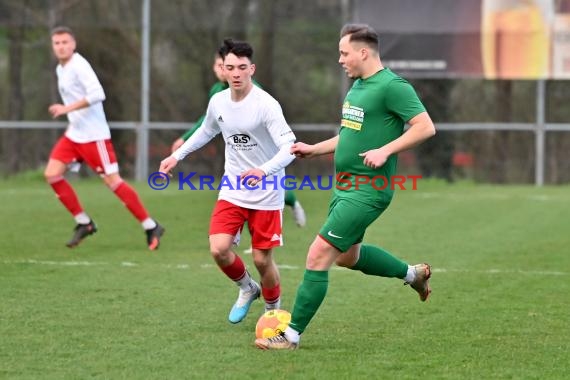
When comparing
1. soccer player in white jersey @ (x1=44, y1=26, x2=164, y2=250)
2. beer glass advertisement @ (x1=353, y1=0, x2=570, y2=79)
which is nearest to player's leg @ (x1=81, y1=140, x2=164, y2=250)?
soccer player in white jersey @ (x1=44, y1=26, x2=164, y2=250)

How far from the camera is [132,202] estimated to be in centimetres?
1185

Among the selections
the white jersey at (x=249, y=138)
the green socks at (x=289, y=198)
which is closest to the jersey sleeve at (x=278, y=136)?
the white jersey at (x=249, y=138)

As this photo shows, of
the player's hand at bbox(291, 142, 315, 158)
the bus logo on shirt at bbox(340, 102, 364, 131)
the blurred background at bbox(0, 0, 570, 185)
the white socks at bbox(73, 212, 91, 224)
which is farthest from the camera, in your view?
the blurred background at bbox(0, 0, 570, 185)

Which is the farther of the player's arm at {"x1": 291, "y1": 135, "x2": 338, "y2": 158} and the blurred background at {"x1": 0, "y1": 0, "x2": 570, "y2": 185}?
the blurred background at {"x1": 0, "y1": 0, "x2": 570, "y2": 185}

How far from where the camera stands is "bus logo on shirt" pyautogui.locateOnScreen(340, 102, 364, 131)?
21.9 ft

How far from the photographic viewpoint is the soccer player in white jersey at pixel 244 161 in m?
7.36

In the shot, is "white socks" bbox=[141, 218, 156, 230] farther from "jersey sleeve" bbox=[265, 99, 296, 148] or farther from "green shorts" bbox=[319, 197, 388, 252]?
"green shorts" bbox=[319, 197, 388, 252]

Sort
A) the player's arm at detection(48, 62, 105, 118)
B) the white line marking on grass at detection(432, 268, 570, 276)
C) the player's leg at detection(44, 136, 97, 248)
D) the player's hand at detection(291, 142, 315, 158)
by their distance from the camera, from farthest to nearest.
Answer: the player's leg at detection(44, 136, 97, 248) → the player's arm at detection(48, 62, 105, 118) → the white line marking on grass at detection(432, 268, 570, 276) → the player's hand at detection(291, 142, 315, 158)

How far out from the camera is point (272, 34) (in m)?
22.2

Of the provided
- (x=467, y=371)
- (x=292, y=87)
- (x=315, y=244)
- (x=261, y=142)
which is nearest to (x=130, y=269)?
(x=261, y=142)

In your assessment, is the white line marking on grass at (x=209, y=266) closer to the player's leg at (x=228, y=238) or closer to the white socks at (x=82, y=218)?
the white socks at (x=82, y=218)

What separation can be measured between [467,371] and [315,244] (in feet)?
3.83

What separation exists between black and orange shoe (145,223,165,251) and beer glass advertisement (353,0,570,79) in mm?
10415

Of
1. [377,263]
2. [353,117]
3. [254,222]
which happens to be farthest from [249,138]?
[377,263]
